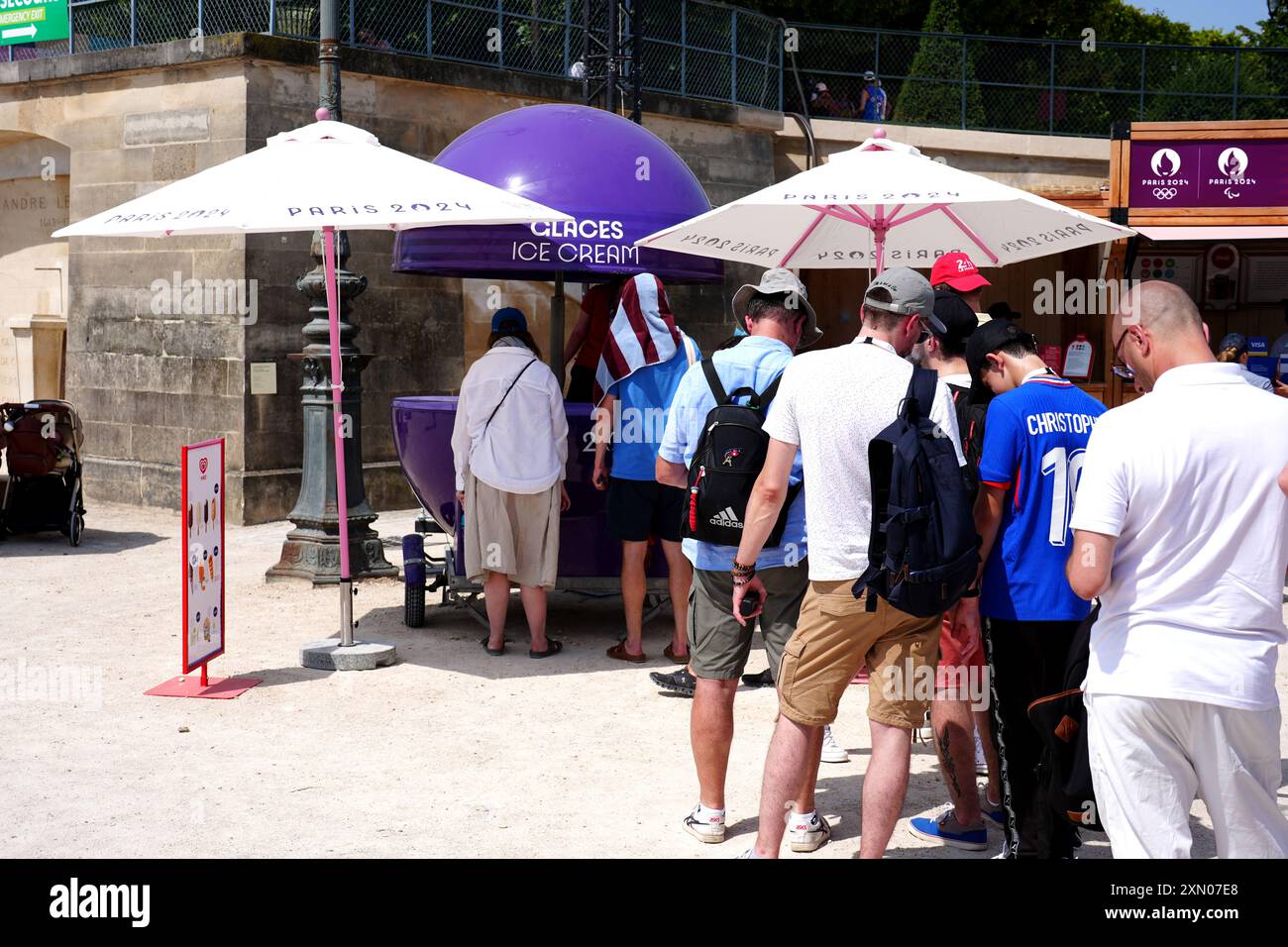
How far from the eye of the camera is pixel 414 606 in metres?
8.49

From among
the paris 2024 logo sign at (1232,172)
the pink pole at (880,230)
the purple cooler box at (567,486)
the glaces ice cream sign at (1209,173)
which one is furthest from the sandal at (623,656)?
the paris 2024 logo sign at (1232,172)

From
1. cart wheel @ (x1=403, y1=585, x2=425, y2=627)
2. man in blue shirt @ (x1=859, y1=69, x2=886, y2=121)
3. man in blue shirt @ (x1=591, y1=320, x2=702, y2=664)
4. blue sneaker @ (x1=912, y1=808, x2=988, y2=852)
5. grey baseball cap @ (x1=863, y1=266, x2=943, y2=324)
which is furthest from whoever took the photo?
man in blue shirt @ (x1=859, y1=69, x2=886, y2=121)

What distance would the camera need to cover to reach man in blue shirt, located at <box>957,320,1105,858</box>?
440 cm

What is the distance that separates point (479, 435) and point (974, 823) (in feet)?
12.1

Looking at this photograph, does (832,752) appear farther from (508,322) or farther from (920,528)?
(508,322)

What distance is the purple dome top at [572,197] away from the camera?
8023 mm

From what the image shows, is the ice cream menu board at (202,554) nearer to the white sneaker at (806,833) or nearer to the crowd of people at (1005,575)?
the crowd of people at (1005,575)

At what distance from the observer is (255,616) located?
8797 millimetres

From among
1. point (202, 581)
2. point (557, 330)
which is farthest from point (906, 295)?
point (557, 330)

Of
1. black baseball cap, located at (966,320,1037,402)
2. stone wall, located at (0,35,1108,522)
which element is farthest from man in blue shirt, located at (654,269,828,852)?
stone wall, located at (0,35,1108,522)

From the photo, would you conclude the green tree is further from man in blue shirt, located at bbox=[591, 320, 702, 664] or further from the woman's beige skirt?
the woman's beige skirt

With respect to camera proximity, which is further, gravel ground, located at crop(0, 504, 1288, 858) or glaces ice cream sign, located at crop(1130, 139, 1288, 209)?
glaces ice cream sign, located at crop(1130, 139, 1288, 209)

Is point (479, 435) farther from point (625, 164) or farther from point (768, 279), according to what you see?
point (768, 279)

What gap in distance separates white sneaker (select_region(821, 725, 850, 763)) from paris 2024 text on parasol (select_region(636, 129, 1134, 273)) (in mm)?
2422
